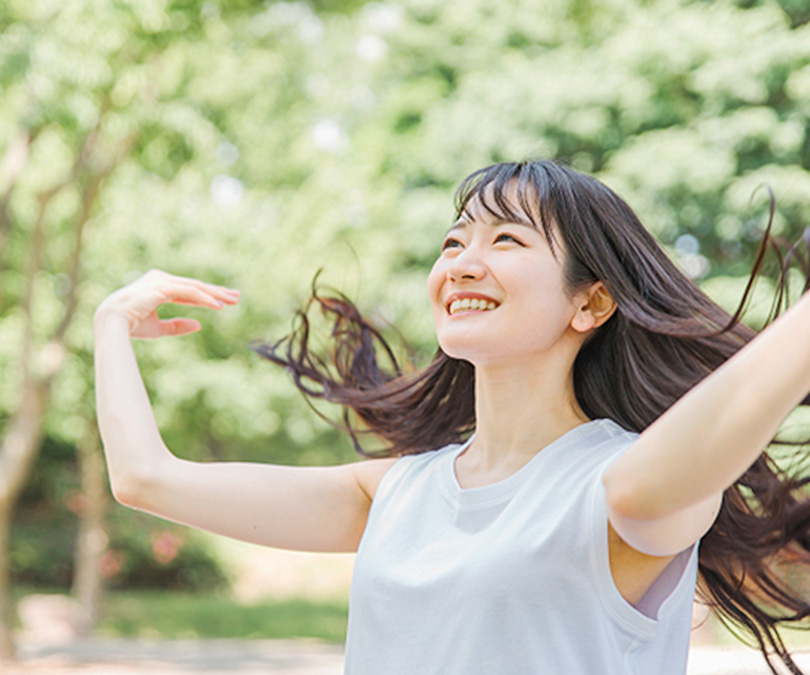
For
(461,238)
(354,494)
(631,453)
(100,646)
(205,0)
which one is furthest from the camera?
(100,646)

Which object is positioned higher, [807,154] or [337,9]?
[337,9]

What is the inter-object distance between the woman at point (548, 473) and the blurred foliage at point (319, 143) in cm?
483

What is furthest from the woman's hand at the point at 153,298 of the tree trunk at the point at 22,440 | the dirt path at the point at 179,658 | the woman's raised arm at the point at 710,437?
the dirt path at the point at 179,658

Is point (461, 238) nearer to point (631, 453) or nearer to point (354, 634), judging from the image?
point (631, 453)

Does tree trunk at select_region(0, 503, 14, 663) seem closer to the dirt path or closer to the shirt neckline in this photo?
the dirt path

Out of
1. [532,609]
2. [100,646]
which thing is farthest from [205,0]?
[100,646]

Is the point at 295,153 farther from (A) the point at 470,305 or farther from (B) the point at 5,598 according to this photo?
(A) the point at 470,305

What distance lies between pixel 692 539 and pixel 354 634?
60cm

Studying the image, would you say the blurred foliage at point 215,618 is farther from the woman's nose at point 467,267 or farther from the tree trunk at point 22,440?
the woman's nose at point 467,267

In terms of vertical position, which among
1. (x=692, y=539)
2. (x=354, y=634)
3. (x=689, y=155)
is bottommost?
(x=354, y=634)

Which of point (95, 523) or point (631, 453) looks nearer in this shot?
point (631, 453)

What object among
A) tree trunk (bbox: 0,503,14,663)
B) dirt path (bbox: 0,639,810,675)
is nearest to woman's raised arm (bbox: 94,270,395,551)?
dirt path (bbox: 0,639,810,675)

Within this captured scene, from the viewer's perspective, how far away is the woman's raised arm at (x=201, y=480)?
1.80m

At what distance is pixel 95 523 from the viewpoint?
12.6 meters
